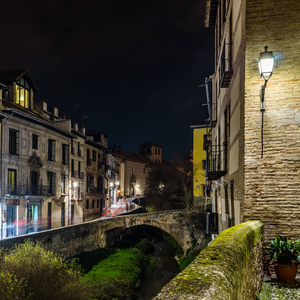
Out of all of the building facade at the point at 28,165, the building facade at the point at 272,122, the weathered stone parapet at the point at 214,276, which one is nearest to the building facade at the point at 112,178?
the building facade at the point at 28,165

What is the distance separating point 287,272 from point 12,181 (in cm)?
2071

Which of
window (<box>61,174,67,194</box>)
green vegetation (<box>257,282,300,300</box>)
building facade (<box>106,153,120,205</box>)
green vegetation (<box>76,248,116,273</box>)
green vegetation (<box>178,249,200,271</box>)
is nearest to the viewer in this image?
green vegetation (<box>257,282,300,300</box>)

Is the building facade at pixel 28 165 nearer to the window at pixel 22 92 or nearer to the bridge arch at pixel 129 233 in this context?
the window at pixel 22 92

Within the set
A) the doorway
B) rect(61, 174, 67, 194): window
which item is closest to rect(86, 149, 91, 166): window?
rect(61, 174, 67, 194): window

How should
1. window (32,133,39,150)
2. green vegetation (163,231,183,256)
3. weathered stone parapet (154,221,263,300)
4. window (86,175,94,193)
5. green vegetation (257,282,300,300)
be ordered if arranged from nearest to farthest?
weathered stone parapet (154,221,263,300)
green vegetation (257,282,300,300)
window (32,133,39,150)
green vegetation (163,231,183,256)
window (86,175,94,193)

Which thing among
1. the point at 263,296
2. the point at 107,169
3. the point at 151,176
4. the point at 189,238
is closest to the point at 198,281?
the point at 263,296

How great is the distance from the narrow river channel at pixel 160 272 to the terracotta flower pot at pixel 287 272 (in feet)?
54.5

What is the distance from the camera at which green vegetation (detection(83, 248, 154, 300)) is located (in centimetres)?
1933

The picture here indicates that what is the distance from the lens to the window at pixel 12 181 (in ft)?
72.1

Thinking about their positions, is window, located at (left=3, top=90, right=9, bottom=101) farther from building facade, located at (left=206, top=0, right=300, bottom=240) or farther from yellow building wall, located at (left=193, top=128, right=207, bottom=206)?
building facade, located at (left=206, top=0, right=300, bottom=240)

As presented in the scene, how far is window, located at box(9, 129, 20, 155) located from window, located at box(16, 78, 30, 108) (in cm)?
301

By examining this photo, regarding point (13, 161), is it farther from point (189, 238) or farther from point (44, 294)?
point (189, 238)

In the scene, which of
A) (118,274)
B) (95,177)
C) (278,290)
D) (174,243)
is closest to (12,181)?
(118,274)

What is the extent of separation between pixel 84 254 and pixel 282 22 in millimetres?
23324
